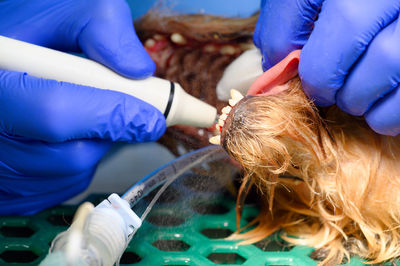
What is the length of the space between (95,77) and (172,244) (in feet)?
1.42

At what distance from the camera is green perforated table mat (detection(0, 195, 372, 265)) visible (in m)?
0.95

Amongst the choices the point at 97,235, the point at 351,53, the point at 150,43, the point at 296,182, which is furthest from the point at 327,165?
the point at 150,43

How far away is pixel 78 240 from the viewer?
546 millimetres

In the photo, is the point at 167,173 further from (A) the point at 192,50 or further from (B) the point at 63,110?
(A) the point at 192,50

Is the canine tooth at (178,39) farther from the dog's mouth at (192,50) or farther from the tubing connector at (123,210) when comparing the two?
the tubing connector at (123,210)

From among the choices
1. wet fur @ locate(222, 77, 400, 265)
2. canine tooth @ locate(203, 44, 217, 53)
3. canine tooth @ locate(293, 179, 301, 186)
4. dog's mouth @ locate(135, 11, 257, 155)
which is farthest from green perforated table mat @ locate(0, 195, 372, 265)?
canine tooth @ locate(203, 44, 217, 53)

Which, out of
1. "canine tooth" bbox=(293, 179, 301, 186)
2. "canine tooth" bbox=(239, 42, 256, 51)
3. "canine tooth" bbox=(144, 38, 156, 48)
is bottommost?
"canine tooth" bbox=(293, 179, 301, 186)

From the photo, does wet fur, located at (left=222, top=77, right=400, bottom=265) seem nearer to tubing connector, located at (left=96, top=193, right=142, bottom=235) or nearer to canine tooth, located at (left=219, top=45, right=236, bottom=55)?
tubing connector, located at (left=96, top=193, right=142, bottom=235)

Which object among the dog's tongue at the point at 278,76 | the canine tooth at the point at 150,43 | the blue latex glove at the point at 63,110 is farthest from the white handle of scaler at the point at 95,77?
the canine tooth at the point at 150,43

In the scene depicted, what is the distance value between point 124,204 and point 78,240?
0.61ft

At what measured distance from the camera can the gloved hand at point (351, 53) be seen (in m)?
0.69

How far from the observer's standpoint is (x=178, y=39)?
1315 mm

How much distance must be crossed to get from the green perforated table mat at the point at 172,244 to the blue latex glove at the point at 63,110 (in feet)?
0.22

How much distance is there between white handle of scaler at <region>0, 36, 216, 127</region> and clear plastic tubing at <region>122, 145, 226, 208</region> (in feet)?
0.25
